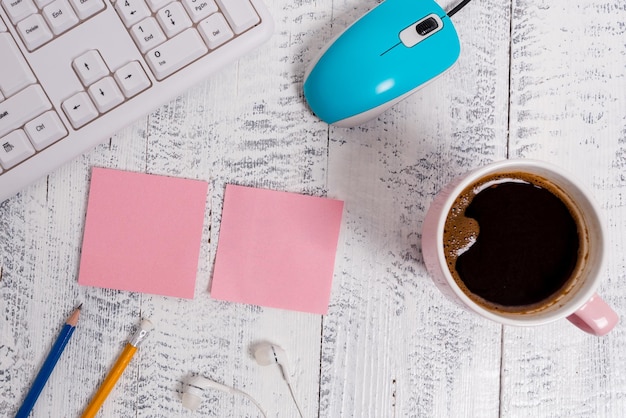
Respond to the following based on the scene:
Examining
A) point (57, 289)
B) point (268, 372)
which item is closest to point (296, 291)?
point (268, 372)

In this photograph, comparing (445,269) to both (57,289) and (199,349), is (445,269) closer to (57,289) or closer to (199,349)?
(199,349)

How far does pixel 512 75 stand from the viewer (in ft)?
1.85

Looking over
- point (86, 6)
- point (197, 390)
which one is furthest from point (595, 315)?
point (86, 6)

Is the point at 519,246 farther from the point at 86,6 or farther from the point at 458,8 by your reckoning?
the point at 86,6

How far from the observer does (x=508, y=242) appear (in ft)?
1.60

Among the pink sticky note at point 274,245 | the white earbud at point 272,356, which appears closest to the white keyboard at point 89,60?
the pink sticky note at point 274,245

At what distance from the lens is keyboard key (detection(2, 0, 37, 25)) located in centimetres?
45

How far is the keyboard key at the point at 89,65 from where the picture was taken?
18.2 inches

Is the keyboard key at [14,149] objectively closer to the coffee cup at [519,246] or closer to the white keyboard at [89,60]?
the white keyboard at [89,60]

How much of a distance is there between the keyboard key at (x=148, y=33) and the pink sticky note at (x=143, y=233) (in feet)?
0.46

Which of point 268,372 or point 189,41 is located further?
point 268,372

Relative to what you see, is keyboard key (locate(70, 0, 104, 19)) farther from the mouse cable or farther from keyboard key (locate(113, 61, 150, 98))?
the mouse cable

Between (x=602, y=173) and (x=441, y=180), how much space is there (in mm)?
154

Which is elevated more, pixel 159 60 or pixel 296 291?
pixel 159 60
